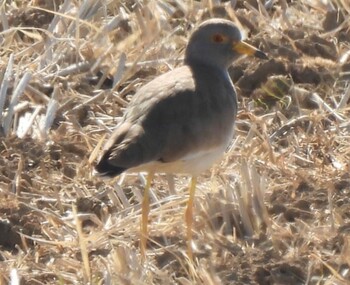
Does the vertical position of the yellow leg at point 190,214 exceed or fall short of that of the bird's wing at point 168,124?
it falls short

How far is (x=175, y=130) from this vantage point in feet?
21.5

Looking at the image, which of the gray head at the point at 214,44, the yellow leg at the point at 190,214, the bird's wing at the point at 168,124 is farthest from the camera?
the gray head at the point at 214,44

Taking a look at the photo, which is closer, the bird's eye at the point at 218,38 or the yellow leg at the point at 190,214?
the yellow leg at the point at 190,214

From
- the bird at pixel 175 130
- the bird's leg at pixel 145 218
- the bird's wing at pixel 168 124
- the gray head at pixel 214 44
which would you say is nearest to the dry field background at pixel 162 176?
the bird's leg at pixel 145 218

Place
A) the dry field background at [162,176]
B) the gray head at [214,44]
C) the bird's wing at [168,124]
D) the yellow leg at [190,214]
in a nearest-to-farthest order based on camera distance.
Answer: the bird's wing at [168,124] → the dry field background at [162,176] → the yellow leg at [190,214] → the gray head at [214,44]

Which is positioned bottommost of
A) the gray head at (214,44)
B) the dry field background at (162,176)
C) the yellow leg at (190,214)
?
the dry field background at (162,176)

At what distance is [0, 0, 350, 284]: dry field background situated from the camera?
21.3 ft

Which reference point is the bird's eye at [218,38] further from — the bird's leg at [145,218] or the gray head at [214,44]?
the bird's leg at [145,218]

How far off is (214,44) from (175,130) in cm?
101

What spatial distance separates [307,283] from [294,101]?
7.39ft

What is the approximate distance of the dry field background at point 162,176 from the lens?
6504mm

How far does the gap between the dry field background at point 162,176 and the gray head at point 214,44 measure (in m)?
0.57

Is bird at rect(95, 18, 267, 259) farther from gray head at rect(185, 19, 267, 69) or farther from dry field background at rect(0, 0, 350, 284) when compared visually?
dry field background at rect(0, 0, 350, 284)

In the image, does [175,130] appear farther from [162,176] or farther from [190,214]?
[162,176]
